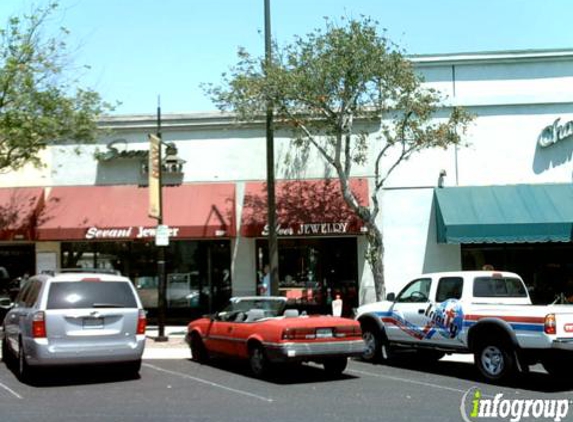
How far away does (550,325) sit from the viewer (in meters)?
9.38

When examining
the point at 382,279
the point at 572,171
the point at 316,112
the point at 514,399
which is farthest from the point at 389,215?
the point at 514,399

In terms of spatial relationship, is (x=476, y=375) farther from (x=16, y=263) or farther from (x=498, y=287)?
(x=16, y=263)

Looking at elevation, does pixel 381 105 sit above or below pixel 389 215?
above

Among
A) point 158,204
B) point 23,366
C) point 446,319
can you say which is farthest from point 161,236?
point 446,319

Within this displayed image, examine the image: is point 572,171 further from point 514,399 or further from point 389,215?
point 514,399

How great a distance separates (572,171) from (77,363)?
1508 cm

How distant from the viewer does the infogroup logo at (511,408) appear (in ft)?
26.0

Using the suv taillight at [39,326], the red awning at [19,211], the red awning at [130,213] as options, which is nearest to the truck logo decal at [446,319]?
the suv taillight at [39,326]

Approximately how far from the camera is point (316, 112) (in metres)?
17.2

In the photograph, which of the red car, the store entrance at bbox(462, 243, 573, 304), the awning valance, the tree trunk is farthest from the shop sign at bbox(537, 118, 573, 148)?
the red car

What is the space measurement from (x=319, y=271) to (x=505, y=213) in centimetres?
555

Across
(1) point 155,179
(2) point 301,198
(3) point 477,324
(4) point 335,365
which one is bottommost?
(4) point 335,365

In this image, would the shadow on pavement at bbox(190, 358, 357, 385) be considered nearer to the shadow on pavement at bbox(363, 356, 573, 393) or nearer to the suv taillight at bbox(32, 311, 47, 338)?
the shadow on pavement at bbox(363, 356, 573, 393)

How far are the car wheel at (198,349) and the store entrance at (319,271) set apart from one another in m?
6.94
